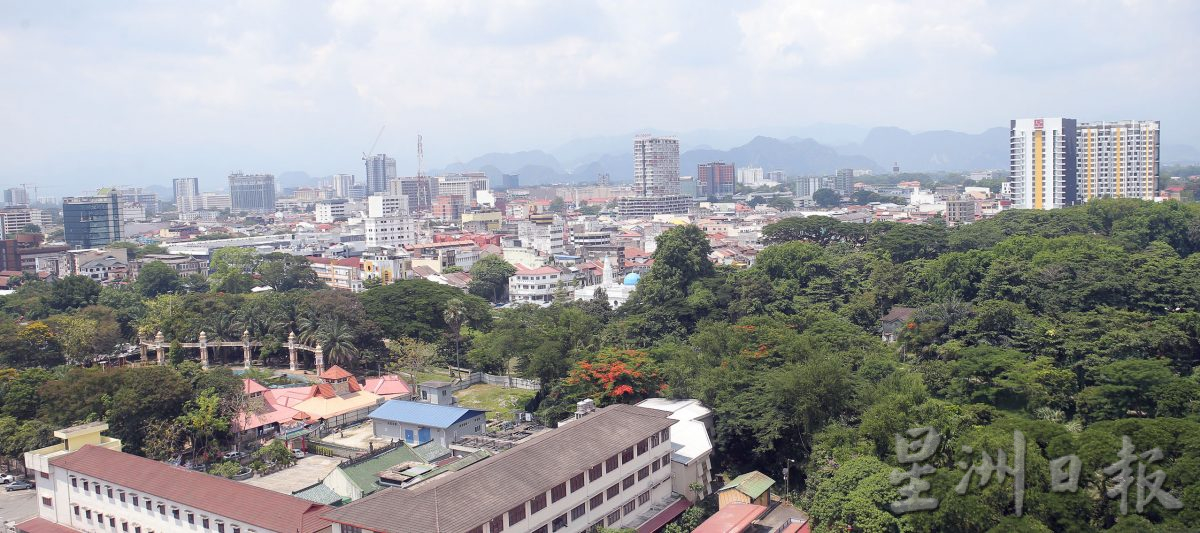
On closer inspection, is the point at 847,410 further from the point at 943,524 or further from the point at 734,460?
the point at 943,524

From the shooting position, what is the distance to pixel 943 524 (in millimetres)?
14594

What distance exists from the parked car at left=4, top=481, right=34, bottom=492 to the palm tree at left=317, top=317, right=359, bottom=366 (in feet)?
31.6

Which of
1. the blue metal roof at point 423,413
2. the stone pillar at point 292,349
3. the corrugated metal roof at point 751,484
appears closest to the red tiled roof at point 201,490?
the blue metal roof at point 423,413

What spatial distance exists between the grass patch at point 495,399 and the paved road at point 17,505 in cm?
1008

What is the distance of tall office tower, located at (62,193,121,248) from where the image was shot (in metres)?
70.9

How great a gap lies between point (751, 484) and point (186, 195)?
15278 centimetres

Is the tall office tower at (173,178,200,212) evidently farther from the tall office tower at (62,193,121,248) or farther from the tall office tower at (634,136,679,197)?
the tall office tower at (634,136,679,197)

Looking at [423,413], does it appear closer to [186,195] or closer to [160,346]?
[160,346]

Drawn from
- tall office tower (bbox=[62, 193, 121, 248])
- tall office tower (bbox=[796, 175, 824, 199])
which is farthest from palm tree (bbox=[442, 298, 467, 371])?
tall office tower (bbox=[796, 175, 824, 199])

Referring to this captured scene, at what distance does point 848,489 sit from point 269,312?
22101 millimetres

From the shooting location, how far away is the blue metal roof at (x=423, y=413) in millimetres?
20891

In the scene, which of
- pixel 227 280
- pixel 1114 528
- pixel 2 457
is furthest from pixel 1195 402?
pixel 227 280

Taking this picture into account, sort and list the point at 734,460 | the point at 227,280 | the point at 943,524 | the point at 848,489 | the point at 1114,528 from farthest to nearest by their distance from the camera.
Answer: the point at 227,280 < the point at 734,460 < the point at 848,489 < the point at 943,524 < the point at 1114,528

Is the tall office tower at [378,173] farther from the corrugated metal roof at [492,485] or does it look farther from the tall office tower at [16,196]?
the corrugated metal roof at [492,485]
